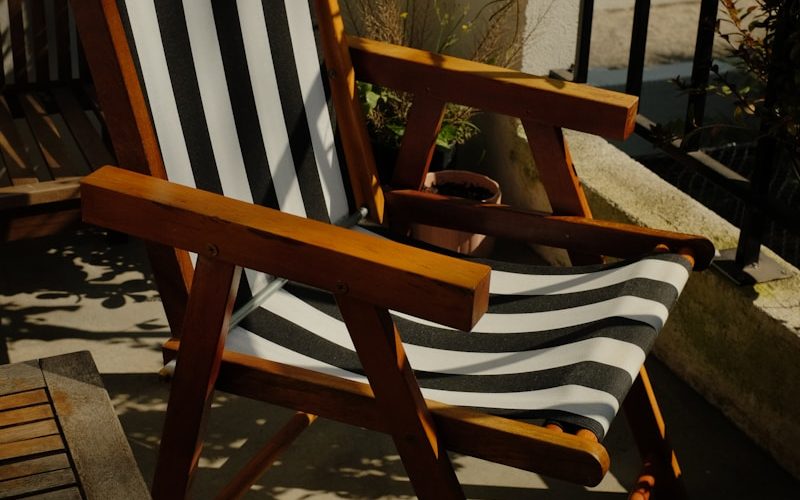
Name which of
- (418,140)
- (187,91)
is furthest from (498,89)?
(187,91)

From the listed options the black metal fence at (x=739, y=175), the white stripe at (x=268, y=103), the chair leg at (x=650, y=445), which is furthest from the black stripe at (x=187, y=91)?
the black metal fence at (x=739, y=175)

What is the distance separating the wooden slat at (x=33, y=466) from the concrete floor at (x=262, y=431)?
924 mm

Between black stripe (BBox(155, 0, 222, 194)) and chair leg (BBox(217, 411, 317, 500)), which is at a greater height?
black stripe (BBox(155, 0, 222, 194))

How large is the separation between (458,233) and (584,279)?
3.31 ft

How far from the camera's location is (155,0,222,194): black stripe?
1981 mm

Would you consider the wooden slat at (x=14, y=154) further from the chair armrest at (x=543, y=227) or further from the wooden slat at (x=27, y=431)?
the wooden slat at (x=27, y=431)

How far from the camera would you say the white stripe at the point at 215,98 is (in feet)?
6.72

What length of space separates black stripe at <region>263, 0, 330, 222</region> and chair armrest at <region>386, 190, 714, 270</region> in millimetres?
175

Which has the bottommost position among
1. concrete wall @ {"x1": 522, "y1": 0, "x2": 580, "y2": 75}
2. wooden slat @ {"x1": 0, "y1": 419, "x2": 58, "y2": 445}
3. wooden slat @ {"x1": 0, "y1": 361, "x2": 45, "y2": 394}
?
wooden slat @ {"x1": 0, "y1": 419, "x2": 58, "y2": 445}

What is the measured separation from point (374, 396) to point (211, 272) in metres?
0.31

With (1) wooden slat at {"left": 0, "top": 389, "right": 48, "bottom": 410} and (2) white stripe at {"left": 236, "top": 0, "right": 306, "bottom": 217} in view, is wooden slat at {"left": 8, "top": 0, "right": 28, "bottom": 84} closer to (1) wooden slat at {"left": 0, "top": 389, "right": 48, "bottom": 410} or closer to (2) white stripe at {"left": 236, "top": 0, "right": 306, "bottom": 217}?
(2) white stripe at {"left": 236, "top": 0, "right": 306, "bottom": 217}

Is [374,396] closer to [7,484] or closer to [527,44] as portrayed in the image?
[7,484]

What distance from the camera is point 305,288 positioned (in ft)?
7.13

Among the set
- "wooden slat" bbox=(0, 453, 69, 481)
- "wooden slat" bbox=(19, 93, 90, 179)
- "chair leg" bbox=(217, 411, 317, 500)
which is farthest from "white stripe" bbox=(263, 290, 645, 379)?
"wooden slat" bbox=(19, 93, 90, 179)
